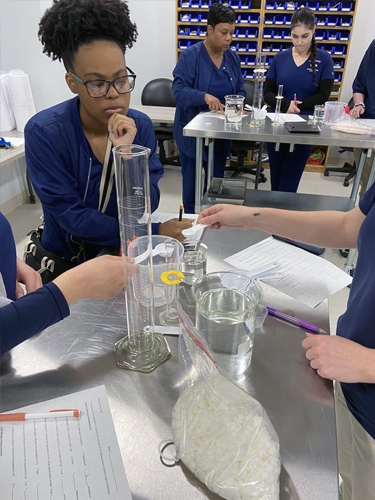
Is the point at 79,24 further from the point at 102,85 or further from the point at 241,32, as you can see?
Result: the point at 241,32

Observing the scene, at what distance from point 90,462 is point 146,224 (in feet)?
1.37

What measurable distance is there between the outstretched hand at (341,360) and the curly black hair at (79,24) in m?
1.03

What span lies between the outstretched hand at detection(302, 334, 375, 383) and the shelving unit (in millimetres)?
4475

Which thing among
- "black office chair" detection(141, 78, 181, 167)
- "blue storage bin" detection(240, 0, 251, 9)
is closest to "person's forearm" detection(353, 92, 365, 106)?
"black office chair" detection(141, 78, 181, 167)

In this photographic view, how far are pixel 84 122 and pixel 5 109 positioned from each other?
227 cm

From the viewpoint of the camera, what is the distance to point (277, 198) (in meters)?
2.73

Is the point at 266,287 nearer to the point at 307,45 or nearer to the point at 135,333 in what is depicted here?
the point at 135,333

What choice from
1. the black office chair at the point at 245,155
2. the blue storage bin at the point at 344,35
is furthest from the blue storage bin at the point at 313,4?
the black office chair at the point at 245,155

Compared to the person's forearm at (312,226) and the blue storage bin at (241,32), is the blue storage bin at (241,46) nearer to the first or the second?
the blue storage bin at (241,32)

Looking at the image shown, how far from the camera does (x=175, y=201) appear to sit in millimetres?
3918

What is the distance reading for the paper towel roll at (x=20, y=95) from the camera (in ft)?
10.1

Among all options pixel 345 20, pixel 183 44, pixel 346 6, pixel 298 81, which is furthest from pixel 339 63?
pixel 183 44

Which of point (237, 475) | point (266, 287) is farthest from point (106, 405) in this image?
point (266, 287)

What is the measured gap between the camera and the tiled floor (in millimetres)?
2922
